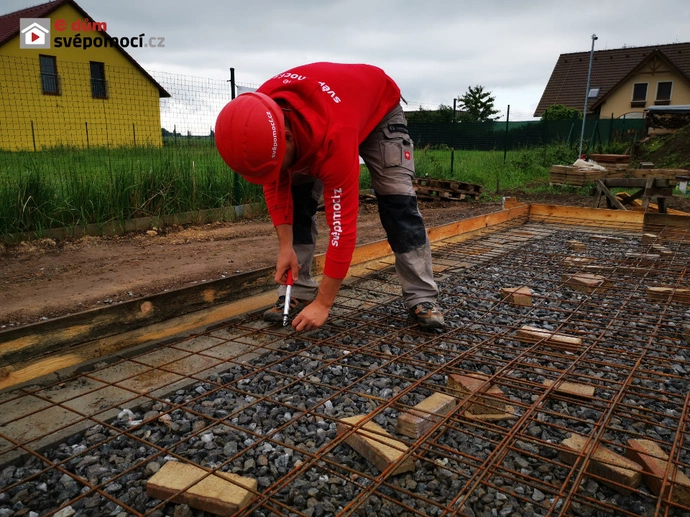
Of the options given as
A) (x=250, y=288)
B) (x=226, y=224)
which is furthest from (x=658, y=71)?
(x=250, y=288)

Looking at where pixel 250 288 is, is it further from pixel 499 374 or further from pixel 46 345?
pixel 499 374

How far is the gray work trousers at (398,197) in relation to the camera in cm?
266

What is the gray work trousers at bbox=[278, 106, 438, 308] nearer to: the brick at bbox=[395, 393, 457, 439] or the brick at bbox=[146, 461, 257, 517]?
the brick at bbox=[395, 393, 457, 439]

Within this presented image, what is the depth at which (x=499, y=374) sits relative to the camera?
85.0 inches

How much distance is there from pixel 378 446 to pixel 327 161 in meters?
1.04

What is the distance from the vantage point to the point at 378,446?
165cm

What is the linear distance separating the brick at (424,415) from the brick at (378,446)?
0.24 feet

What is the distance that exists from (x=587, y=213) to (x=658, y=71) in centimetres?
2768

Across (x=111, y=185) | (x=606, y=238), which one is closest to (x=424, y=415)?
(x=606, y=238)

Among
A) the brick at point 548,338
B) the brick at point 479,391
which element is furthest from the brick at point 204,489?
the brick at point 548,338

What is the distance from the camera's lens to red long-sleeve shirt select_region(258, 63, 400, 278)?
2012 mm

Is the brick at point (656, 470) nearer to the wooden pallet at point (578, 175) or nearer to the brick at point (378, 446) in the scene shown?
the brick at point (378, 446)

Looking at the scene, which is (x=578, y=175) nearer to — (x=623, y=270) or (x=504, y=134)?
(x=623, y=270)

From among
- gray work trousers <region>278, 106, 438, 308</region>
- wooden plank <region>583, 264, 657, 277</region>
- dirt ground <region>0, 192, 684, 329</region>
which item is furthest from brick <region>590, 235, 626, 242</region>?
gray work trousers <region>278, 106, 438, 308</region>
